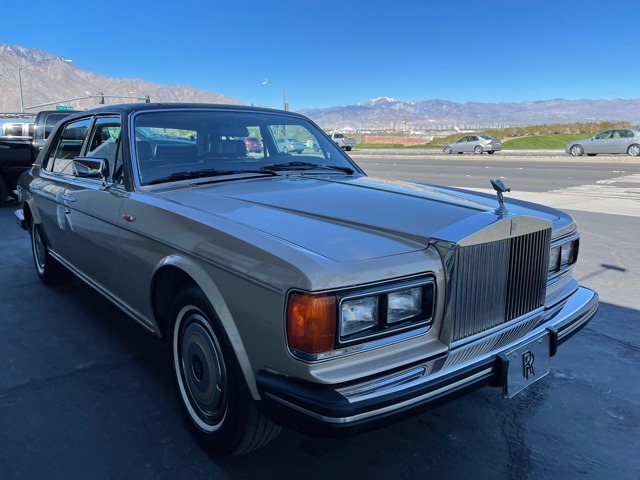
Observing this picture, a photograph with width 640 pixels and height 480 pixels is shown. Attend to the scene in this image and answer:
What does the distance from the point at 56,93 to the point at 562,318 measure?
19306 centimetres

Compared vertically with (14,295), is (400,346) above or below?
above

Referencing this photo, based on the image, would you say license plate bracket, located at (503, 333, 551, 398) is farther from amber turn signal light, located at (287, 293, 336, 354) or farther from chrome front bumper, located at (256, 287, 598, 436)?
amber turn signal light, located at (287, 293, 336, 354)

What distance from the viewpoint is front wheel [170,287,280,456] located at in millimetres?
2225

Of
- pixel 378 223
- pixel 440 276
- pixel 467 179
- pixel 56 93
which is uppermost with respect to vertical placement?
pixel 56 93

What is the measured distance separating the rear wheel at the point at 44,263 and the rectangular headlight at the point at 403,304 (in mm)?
3950

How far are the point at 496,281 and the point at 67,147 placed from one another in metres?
3.95

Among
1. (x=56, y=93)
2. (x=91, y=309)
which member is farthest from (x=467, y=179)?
(x=56, y=93)

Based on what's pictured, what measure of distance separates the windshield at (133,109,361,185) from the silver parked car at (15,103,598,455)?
1 centimetres

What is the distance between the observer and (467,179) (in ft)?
53.8

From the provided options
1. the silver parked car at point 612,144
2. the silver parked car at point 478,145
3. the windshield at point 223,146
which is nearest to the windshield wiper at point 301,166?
the windshield at point 223,146

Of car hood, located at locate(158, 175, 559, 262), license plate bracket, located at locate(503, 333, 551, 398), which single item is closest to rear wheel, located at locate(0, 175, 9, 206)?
car hood, located at locate(158, 175, 559, 262)

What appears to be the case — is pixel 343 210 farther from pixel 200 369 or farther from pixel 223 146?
pixel 223 146

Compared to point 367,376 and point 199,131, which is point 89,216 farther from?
point 367,376

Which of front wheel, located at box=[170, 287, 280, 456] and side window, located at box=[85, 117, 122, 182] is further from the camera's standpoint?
side window, located at box=[85, 117, 122, 182]
